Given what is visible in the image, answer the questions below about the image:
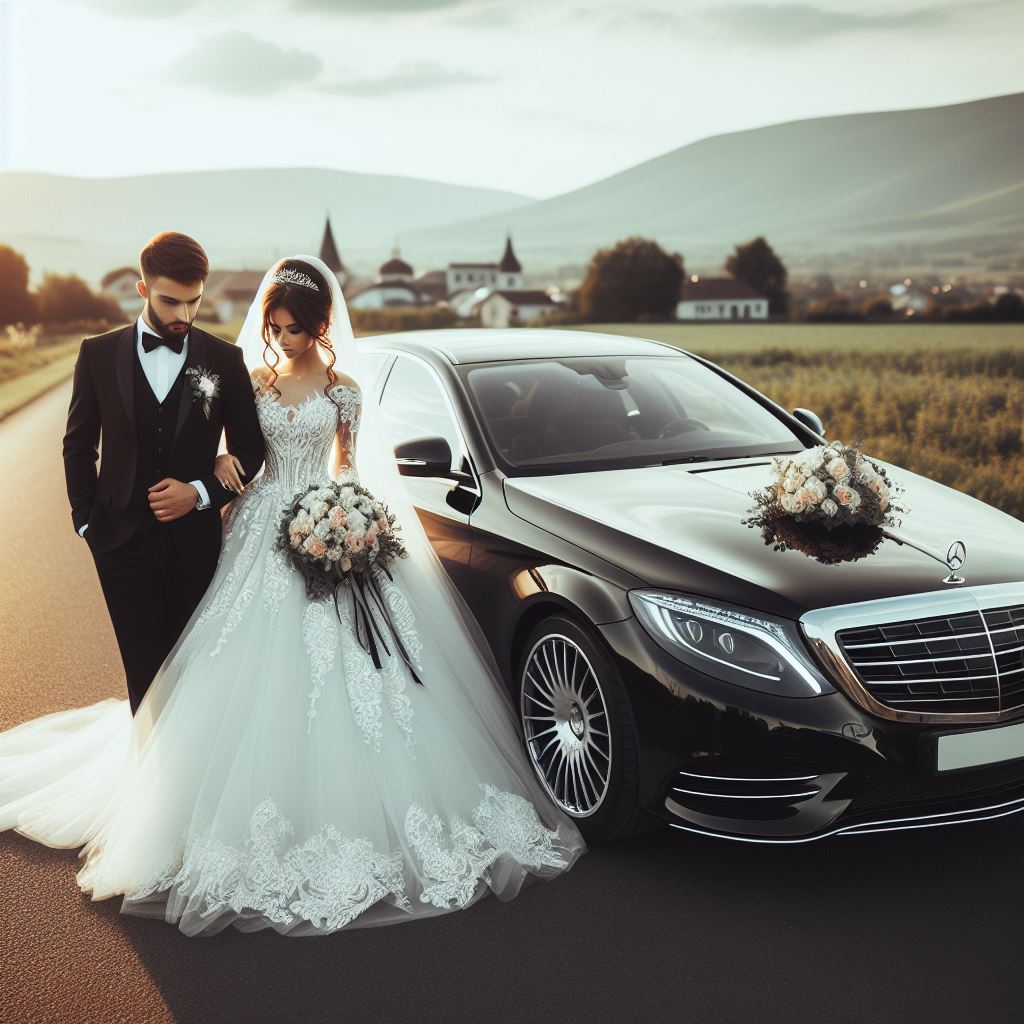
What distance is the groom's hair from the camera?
3.82 meters

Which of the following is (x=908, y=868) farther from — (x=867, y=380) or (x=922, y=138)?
(x=922, y=138)

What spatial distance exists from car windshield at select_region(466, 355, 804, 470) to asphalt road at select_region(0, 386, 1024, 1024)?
1.81m

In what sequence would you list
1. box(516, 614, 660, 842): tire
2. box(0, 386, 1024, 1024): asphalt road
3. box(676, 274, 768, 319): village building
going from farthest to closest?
box(676, 274, 768, 319): village building
box(516, 614, 660, 842): tire
box(0, 386, 1024, 1024): asphalt road

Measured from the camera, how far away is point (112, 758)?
4582 mm

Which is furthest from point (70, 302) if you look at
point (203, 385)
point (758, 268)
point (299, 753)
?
point (299, 753)

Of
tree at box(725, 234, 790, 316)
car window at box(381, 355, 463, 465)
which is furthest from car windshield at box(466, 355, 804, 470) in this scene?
tree at box(725, 234, 790, 316)

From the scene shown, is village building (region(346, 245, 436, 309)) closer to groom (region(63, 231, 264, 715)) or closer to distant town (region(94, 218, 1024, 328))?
distant town (region(94, 218, 1024, 328))

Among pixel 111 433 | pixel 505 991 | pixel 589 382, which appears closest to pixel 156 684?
pixel 111 433

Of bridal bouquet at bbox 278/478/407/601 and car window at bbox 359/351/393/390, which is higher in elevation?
car window at bbox 359/351/393/390

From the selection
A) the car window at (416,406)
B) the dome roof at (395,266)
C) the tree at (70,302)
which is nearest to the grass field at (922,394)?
the car window at (416,406)

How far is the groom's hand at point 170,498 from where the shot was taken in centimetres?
405

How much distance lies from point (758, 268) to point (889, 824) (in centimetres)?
11570

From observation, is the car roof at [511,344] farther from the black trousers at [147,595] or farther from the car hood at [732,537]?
the black trousers at [147,595]

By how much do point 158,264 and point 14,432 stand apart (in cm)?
1791
